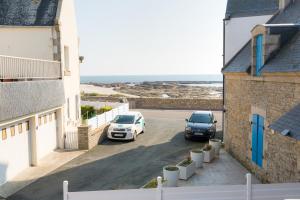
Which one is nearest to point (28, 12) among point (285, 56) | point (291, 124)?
point (285, 56)

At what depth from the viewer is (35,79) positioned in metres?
15.9

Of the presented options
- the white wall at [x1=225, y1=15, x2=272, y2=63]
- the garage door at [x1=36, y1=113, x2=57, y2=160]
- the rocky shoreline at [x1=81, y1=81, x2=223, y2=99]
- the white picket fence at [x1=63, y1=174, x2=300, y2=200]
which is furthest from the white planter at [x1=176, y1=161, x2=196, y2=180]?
the rocky shoreline at [x1=81, y1=81, x2=223, y2=99]

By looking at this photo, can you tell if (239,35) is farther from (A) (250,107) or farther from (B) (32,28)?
(B) (32,28)

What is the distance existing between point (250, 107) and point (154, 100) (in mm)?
22861

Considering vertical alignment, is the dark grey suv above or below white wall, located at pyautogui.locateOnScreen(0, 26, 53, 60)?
below

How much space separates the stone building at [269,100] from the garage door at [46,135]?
8854mm

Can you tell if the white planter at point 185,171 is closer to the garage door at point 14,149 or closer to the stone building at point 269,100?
the stone building at point 269,100

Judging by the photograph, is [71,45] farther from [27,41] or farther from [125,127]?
[125,127]

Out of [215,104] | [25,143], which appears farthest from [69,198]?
[215,104]

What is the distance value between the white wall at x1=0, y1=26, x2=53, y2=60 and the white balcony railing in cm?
98

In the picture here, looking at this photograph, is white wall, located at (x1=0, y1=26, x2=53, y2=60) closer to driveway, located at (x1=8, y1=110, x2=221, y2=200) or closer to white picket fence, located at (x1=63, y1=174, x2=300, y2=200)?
driveway, located at (x1=8, y1=110, x2=221, y2=200)

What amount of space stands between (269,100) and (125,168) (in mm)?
6619

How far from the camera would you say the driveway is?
12.8 metres

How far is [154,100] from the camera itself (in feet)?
120
